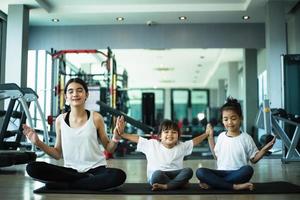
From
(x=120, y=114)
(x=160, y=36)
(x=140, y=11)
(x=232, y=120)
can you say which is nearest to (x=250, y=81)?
(x=160, y=36)

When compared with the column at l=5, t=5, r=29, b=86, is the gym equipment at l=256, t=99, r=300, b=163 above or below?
below

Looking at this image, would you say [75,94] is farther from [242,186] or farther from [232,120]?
[242,186]

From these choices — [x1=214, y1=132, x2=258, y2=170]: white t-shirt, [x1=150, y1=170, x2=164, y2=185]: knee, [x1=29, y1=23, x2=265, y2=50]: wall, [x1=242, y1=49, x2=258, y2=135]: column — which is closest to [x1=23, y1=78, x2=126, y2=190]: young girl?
[x1=150, y1=170, x2=164, y2=185]: knee

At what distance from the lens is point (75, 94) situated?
266 centimetres

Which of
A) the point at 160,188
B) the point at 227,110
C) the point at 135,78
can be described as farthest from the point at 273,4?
the point at 135,78

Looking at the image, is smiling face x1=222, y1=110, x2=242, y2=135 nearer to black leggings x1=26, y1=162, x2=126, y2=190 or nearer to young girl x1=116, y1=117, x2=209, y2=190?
young girl x1=116, y1=117, x2=209, y2=190

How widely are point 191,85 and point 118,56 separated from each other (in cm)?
870

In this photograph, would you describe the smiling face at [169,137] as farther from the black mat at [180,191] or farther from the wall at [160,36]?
the wall at [160,36]

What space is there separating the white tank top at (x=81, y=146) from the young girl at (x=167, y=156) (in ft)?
0.84

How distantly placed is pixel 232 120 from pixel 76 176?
1218 millimetres

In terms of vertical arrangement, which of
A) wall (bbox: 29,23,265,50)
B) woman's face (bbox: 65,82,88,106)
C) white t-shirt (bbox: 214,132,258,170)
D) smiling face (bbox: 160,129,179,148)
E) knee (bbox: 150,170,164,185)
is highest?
wall (bbox: 29,23,265,50)

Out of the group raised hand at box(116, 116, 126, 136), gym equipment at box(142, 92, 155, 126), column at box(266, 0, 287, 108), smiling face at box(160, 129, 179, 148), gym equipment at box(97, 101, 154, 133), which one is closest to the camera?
raised hand at box(116, 116, 126, 136)

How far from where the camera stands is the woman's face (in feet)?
8.75

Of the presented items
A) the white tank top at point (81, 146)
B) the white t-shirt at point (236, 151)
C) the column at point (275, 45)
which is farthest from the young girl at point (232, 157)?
the column at point (275, 45)
